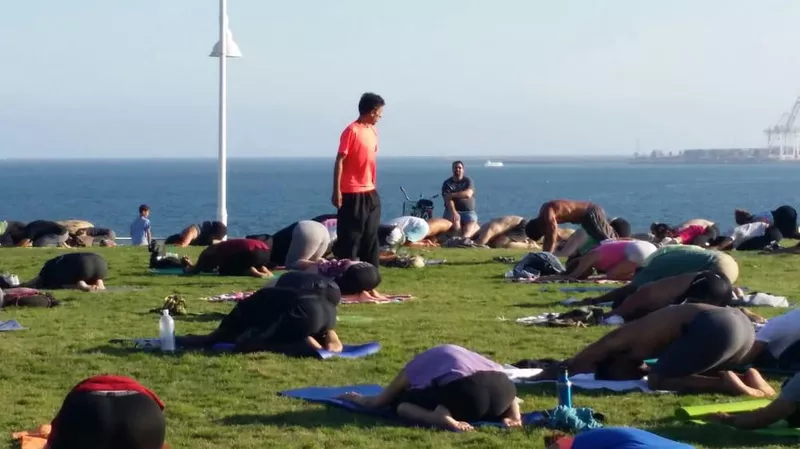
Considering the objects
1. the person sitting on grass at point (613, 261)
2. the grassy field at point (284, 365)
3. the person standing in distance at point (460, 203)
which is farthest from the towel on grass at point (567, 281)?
the person standing in distance at point (460, 203)

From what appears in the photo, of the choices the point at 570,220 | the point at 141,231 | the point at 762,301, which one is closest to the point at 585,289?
the point at 762,301

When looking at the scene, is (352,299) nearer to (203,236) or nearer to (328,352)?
(328,352)

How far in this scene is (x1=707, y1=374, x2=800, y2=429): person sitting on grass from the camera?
6867mm

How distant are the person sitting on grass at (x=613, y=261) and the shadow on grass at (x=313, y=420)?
7.81 meters

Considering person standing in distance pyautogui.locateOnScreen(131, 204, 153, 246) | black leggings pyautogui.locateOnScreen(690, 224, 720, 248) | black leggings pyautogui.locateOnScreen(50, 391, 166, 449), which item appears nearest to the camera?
black leggings pyautogui.locateOnScreen(50, 391, 166, 449)

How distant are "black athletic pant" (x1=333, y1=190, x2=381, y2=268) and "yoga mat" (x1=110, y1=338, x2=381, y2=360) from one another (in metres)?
3.57

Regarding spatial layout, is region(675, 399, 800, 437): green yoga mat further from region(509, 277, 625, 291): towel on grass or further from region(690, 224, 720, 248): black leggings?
region(690, 224, 720, 248): black leggings

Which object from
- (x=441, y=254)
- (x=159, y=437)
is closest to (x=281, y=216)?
(x=441, y=254)

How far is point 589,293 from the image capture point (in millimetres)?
13977

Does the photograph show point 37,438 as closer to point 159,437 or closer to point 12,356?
point 159,437

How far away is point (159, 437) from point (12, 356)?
467 cm

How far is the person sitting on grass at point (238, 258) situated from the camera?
15.8 metres

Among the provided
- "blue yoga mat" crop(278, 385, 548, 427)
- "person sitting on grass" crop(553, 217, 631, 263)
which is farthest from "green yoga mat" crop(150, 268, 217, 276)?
"blue yoga mat" crop(278, 385, 548, 427)

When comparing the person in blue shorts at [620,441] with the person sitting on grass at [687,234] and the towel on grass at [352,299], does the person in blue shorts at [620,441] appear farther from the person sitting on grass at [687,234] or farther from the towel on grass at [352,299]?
the person sitting on grass at [687,234]
